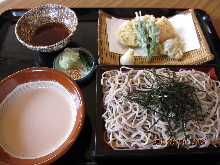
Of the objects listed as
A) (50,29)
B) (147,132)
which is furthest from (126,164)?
(50,29)

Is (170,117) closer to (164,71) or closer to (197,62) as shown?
(164,71)

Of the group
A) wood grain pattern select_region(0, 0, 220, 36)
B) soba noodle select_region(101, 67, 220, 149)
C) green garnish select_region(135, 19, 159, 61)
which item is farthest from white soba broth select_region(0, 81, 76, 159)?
wood grain pattern select_region(0, 0, 220, 36)

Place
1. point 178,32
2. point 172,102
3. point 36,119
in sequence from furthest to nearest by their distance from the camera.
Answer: point 178,32 → point 36,119 → point 172,102

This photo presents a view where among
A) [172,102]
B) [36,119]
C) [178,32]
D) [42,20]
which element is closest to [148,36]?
[178,32]

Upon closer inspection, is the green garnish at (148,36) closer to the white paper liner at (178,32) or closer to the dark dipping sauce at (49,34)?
the white paper liner at (178,32)

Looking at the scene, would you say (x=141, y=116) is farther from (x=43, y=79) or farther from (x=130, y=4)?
(x=130, y=4)

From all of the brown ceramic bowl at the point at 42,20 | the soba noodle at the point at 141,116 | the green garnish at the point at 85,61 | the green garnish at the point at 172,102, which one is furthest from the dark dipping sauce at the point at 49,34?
the green garnish at the point at 172,102
